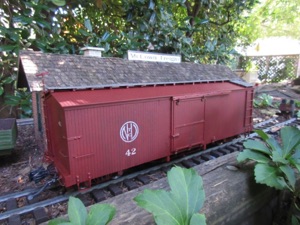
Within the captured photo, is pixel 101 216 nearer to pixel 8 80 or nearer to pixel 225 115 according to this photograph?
pixel 225 115

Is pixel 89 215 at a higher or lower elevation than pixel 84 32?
lower

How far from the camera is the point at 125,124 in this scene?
4.07 metres

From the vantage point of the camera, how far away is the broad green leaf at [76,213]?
5.32 ft

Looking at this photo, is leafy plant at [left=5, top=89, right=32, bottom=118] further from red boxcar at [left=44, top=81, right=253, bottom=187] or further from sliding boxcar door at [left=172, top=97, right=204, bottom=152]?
sliding boxcar door at [left=172, top=97, right=204, bottom=152]

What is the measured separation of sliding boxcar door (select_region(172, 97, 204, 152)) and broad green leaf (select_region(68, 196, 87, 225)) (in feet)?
10.7

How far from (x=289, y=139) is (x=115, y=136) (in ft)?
8.82

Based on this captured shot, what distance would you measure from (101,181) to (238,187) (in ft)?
8.58

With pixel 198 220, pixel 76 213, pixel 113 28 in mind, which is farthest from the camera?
pixel 113 28

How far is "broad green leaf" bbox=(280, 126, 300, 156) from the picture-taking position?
264 cm

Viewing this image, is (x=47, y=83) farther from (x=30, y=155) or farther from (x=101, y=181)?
(x=30, y=155)

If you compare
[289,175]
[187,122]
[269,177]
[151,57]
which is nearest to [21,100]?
[151,57]

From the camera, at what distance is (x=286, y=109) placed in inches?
370

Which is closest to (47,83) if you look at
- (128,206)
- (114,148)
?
(114,148)

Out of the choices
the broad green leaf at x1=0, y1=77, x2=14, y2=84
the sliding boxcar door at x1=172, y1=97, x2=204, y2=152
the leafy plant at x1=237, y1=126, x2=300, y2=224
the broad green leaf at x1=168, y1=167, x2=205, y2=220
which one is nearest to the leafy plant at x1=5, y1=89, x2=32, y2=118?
the broad green leaf at x1=0, y1=77, x2=14, y2=84
